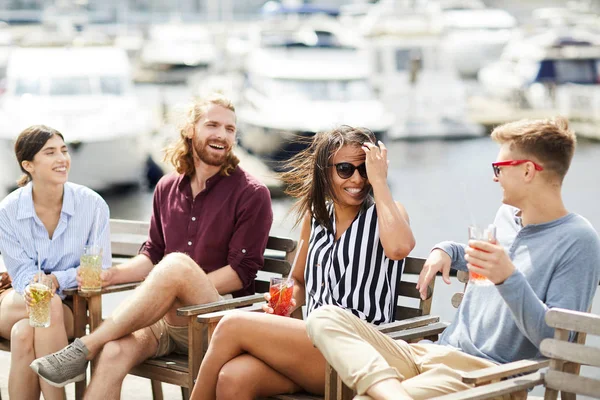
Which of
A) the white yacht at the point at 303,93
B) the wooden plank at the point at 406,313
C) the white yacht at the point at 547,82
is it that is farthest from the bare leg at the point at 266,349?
the white yacht at the point at 547,82

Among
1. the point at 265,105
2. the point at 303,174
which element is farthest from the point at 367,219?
the point at 265,105

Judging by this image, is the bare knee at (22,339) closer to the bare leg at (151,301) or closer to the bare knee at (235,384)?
the bare leg at (151,301)

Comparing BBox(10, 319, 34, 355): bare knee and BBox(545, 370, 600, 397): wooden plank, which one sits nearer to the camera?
BBox(545, 370, 600, 397): wooden plank

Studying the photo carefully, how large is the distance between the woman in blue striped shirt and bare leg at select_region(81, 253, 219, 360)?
0.39m

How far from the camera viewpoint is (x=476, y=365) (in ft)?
10.2

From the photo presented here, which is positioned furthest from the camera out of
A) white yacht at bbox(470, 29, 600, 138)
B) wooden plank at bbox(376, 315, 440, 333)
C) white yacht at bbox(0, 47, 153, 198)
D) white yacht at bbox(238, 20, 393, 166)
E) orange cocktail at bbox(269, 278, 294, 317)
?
white yacht at bbox(470, 29, 600, 138)

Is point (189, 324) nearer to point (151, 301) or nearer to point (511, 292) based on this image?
point (151, 301)

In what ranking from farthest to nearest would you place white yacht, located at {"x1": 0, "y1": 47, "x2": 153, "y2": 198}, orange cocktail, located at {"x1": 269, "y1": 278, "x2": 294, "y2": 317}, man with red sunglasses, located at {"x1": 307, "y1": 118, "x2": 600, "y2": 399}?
white yacht, located at {"x1": 0, "y1": 47, "x2": 153, "y2": 198} < orange cocktail, located at {"x1": 269, "y1": 278, "x2": 294, "y2": 317} < man with red sunglasses, located at {"x1": 307, "y1": 118, "x2": 600, "y2": 399}

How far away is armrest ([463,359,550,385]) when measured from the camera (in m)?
2.84

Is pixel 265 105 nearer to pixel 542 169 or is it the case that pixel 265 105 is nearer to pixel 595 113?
pixel 595 113

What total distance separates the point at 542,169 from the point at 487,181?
22485mm

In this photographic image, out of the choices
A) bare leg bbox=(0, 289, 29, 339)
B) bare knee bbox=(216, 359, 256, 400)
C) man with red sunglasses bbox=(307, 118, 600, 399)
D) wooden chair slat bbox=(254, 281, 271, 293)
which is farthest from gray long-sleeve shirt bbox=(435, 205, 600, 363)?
bare leg bbox=(0, 289, 29, 339)

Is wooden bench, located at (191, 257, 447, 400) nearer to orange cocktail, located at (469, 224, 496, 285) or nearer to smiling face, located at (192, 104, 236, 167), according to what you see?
orange cocktail, located at (469, 224, 496, 285)

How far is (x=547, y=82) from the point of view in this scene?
33.9 metres
